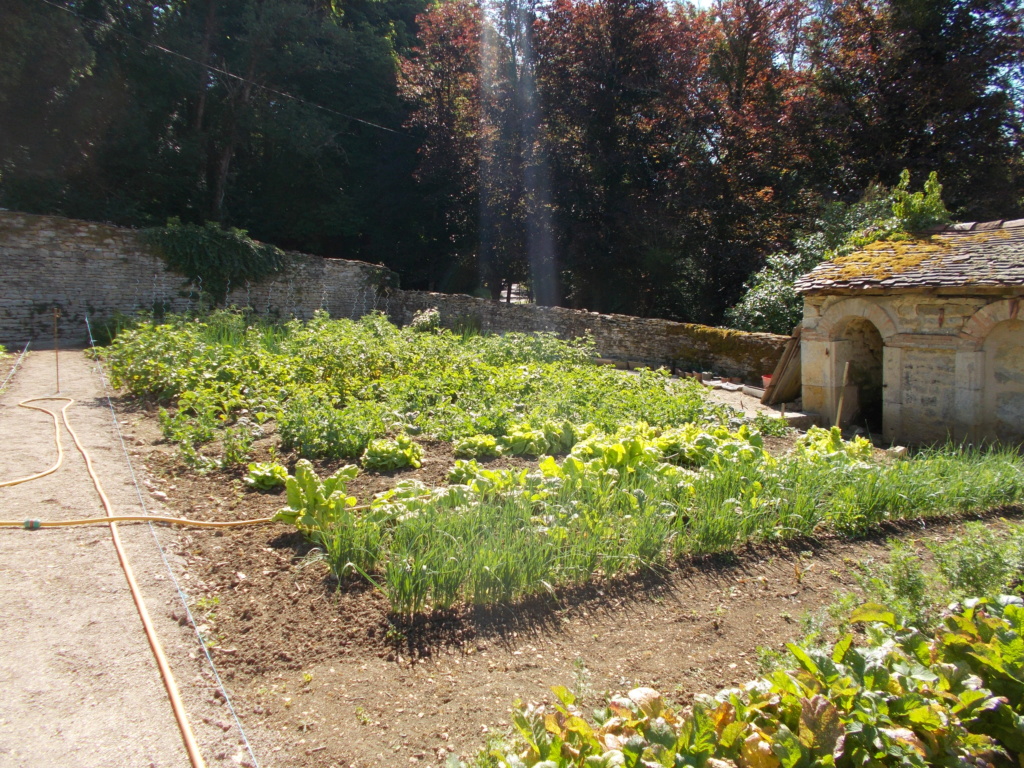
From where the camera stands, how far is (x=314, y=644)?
3.21 meters

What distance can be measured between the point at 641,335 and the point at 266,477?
989 cm

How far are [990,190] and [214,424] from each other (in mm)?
16800

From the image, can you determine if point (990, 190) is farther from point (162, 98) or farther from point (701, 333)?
point (162, 98)

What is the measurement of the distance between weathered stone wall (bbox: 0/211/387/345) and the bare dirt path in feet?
35.4

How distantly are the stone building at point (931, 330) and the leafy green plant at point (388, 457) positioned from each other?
6.17m

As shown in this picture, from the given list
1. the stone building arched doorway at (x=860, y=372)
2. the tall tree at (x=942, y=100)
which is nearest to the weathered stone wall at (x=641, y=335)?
the stone building arched doorway at (x=860, y=372)

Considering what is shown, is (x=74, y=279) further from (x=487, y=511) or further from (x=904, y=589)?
(x=904, y=589)

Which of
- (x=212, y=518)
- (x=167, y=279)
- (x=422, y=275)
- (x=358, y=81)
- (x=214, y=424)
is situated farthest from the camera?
(x=422, y=275)

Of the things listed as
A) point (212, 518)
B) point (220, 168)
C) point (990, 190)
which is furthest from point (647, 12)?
point (212, 518)

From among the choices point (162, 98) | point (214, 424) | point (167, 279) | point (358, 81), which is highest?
point (358, 81)

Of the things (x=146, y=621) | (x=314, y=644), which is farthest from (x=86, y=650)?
(x=314, y=644)

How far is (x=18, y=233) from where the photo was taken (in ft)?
44.3

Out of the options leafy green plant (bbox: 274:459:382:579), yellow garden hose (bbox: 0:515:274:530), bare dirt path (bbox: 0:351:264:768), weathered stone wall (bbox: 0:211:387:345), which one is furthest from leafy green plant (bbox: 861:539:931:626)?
weathered stone wall (bbox: 0:211:387:345)

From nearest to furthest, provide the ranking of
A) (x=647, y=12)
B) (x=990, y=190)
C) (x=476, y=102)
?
1. (x=990, y=190)
2. (x=647, y=12)
3. (x=476, y=102)
